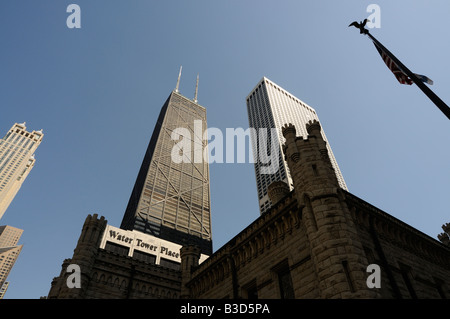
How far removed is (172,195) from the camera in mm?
102688

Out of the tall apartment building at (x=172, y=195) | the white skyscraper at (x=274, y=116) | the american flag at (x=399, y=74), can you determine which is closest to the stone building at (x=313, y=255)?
the american flag at (x=399, y=74)

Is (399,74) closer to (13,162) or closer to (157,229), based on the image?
(157,229)

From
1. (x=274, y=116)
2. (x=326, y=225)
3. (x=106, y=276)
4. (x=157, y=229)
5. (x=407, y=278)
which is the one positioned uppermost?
(x=274, y=116)

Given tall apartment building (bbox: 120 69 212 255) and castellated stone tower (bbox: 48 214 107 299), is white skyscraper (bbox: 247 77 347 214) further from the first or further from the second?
castellated stone tower (bbox: 48 214 107 299)

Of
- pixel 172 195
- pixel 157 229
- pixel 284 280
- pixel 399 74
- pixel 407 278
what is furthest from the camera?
pixel 172 195

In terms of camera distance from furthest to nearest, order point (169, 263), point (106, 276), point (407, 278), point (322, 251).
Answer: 1. point (169, 263)
2. point (106, 276)
3. point (407, 278)
4. point (322, 251)

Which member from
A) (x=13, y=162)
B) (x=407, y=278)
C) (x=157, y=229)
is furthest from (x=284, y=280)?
(x=13, y=162)

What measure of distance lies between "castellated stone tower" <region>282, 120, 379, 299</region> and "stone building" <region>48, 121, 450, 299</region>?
5 cm

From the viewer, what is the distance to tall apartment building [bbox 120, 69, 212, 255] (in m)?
92.2

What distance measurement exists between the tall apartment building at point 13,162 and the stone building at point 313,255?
18306 centimetres

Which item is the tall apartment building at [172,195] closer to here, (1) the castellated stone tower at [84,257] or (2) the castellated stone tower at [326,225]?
(1) the castellated stone tower at [84,257]

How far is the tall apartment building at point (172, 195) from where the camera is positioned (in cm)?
9219

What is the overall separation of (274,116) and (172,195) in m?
83.6
